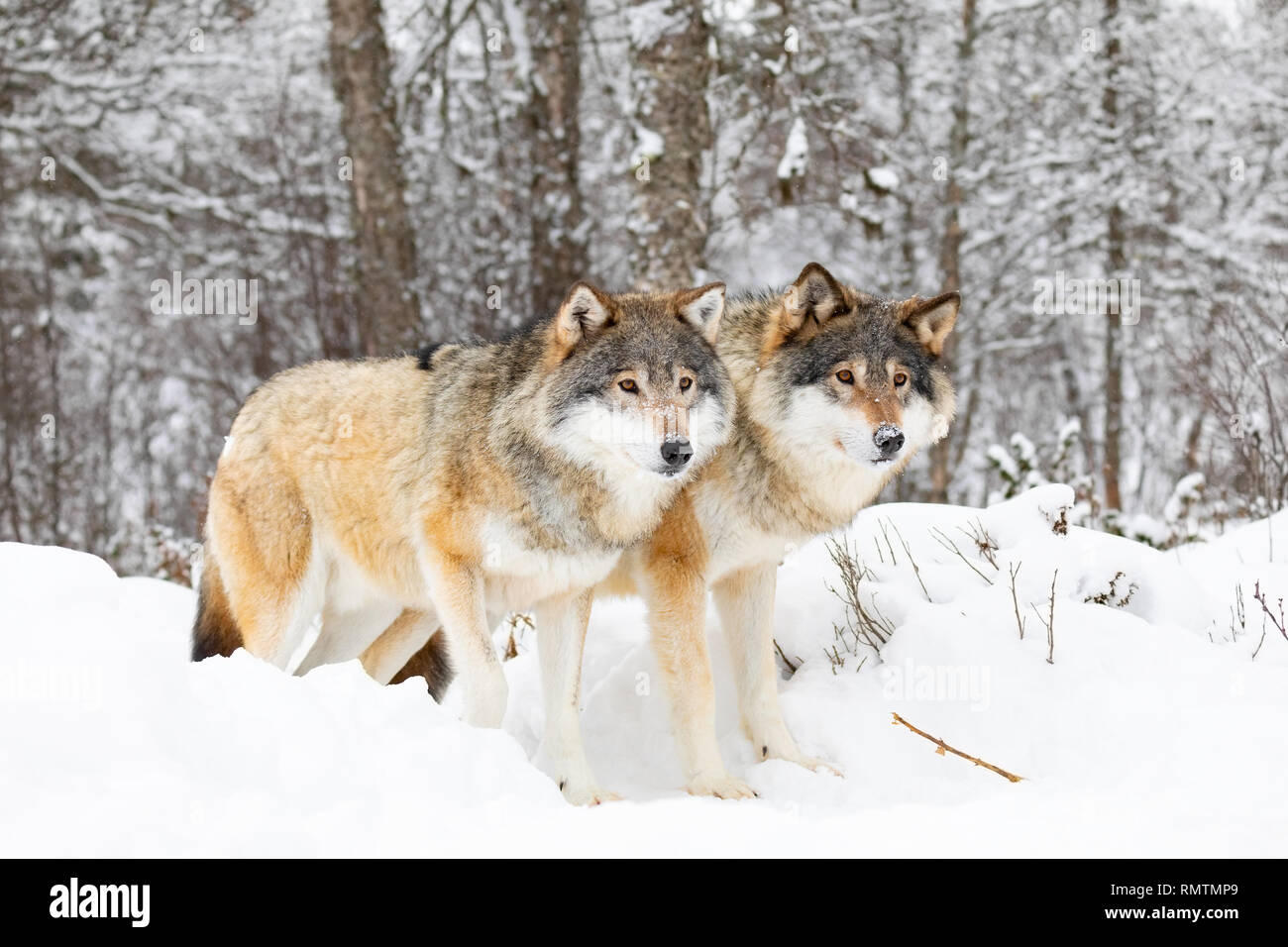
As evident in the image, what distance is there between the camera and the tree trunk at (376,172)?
33.3ft

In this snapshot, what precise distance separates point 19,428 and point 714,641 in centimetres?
1024

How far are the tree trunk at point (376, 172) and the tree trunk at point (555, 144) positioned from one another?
84.2 inches

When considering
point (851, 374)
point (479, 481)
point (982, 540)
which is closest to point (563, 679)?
point (479, 481)

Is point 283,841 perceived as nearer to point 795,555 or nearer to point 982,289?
point 795,555

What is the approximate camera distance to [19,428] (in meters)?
12.4

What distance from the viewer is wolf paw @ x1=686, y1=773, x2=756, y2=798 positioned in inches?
176

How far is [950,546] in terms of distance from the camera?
5.71 m

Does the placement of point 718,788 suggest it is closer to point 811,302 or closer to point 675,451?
point 675,451

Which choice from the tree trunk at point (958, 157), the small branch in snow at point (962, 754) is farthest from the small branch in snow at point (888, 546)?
the tree trunk at point (958, 157)

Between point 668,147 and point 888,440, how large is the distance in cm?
444

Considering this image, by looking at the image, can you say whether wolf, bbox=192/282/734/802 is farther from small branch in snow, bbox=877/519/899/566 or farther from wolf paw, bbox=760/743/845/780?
small branch in snow, bbox=877/519/899/566

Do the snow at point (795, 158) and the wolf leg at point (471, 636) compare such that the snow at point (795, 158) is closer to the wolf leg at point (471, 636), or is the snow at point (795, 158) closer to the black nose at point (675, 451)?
the black nose at point (675, 451)
